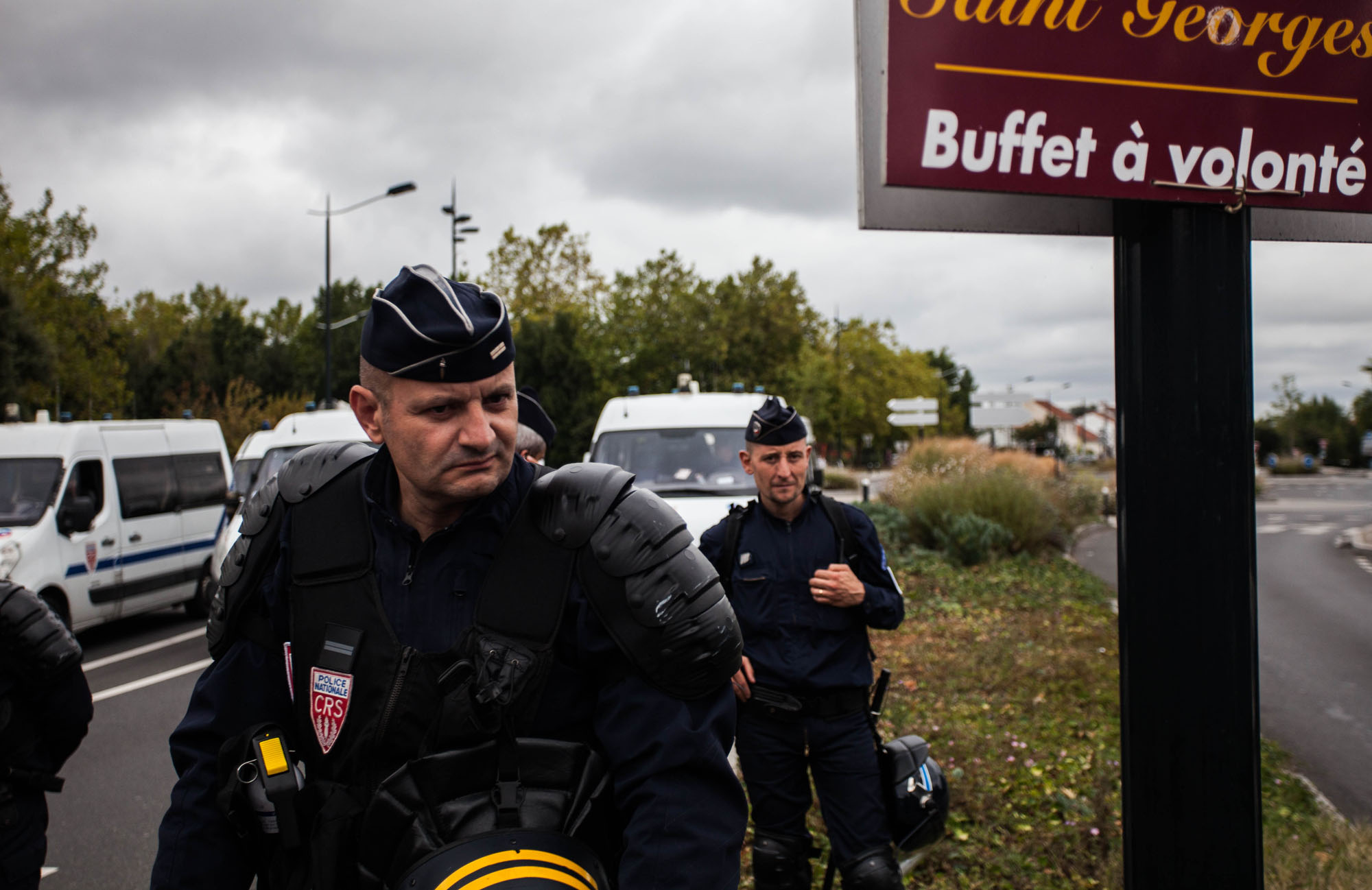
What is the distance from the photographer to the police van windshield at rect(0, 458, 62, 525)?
848 centimetres

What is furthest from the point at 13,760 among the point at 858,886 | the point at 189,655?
A: the point at 189,655

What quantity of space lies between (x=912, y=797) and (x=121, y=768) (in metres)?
4.85

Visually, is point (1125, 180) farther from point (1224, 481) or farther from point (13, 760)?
point (13, 760)

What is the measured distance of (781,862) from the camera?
344 cm

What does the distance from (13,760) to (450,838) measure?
1.95m

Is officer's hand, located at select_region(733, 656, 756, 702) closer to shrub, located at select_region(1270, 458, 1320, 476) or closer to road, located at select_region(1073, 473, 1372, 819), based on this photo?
road, located at select_region(1073, 473, 1372, 819)

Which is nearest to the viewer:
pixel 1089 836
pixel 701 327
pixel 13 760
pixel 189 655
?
pixel 13 760

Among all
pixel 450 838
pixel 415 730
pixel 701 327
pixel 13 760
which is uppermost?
pixel 701 327

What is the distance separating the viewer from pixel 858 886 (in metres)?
3.23

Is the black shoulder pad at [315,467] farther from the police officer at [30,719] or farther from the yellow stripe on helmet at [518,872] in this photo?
the police officer at [30,719]

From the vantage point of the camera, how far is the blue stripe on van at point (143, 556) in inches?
347

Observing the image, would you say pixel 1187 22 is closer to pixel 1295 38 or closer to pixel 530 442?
pixel 1295 38

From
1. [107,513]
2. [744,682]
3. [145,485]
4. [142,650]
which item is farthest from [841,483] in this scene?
[744,682]

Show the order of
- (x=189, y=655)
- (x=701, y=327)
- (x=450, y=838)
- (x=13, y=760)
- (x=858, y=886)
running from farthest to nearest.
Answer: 1. (x=701, y=327)
2. (x=189, y=655)
3. (x=858, y=886)
4. (x=13, y=760)
5. (x=450, y=838)
